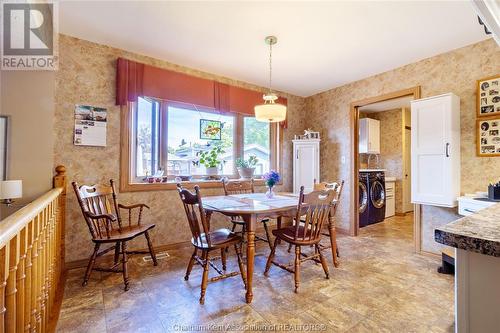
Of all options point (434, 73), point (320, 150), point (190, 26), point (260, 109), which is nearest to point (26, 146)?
point (190, 26)

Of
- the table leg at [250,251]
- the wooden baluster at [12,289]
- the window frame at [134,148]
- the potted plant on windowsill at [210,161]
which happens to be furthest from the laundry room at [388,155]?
the wooden baluster at [12,289]

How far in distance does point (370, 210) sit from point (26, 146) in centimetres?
507

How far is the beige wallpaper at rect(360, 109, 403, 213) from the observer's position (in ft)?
17.9

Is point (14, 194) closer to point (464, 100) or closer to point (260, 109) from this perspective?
point (260, 109)

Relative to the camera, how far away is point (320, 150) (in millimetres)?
4473

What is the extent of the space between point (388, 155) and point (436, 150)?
10.5ft

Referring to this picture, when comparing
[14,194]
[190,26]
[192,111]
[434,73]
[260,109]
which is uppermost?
[190,26]

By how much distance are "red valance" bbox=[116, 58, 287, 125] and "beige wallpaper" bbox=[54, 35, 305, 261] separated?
15cm

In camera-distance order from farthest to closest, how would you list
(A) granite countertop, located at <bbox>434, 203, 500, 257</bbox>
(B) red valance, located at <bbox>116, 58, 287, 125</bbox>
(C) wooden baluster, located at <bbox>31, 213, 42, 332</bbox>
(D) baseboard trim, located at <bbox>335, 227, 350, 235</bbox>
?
(D) baseboard trim, located at <bbox>335, 227, 350, 235</bbox> < (B) red valance, located at <bbox>116, 58, 287, 125</bbox> < (C) wooden baluster, located at <bbox>31, 213, 42, 332</bbox> < (A) granite countertop, located at <bbox>434, 203, 500, 257</bbox>

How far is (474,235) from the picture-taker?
0.60 m

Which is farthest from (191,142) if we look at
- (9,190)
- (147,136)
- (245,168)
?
(9,190)

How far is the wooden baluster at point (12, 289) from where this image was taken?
0.96m

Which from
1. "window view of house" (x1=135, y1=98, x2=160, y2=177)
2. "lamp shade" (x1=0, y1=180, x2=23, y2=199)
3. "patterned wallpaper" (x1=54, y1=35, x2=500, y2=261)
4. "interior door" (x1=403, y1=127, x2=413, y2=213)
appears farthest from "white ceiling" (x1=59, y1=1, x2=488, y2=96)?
"interior door" (x1=403, y1=127, x2=413, y2=213)

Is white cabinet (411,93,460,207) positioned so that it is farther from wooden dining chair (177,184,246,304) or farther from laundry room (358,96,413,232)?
wooden dining chair (177,184,246,304)
